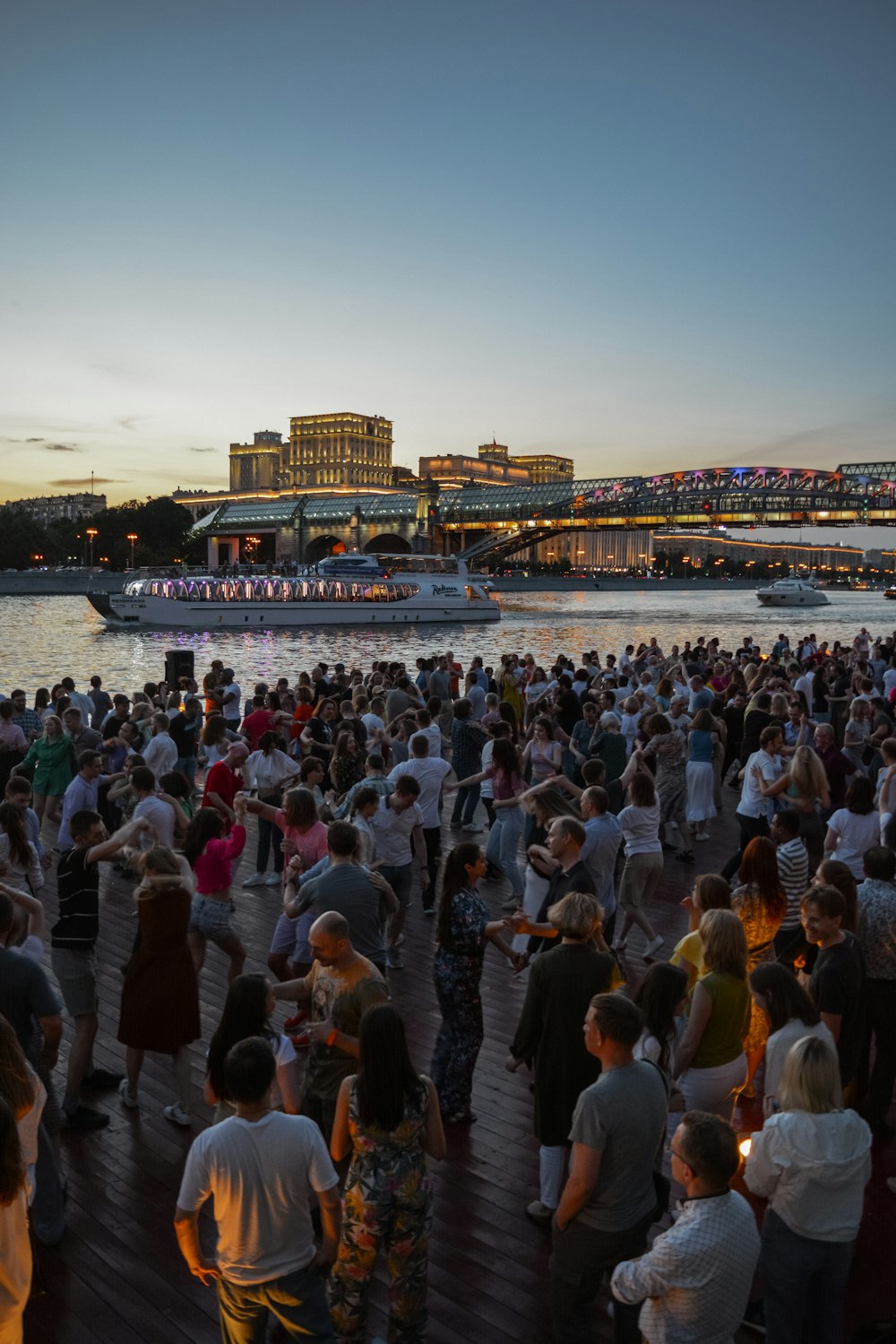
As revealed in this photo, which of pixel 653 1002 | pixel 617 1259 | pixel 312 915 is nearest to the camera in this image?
pixel 617 1259

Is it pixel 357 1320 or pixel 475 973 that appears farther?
pixel 475 973

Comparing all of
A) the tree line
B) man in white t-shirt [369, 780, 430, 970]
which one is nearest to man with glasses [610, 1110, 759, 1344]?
man in white t-shirt [369, 780, 430, 970]

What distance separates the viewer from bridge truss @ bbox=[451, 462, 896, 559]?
96.9m

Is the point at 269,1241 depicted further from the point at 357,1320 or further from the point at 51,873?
the point at 51,873

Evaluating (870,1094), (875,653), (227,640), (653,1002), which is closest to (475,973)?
(653,1002)

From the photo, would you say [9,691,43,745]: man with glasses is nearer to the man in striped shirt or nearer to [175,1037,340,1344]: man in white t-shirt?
the man in striped shirt

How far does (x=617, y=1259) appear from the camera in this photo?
3.30m

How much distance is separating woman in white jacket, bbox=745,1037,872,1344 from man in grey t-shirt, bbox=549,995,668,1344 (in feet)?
1.12

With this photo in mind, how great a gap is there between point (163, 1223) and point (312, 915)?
190 cm

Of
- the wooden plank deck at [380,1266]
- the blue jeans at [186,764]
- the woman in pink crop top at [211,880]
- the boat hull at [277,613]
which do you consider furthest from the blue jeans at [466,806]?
the boat hull at [277,613]

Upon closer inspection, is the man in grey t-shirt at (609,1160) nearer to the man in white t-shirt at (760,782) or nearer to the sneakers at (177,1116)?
the sneakers at (177,1116)

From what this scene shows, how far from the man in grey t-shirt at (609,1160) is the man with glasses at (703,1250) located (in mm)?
421

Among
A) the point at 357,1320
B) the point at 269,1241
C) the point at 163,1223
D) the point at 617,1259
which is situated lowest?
the point at 163,1223

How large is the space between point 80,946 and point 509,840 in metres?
3.99
